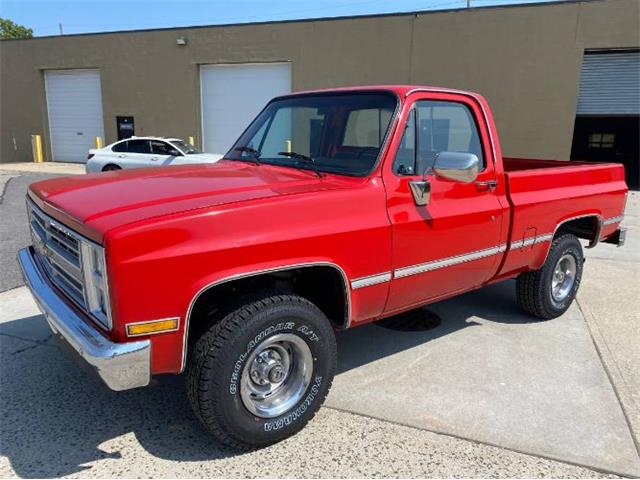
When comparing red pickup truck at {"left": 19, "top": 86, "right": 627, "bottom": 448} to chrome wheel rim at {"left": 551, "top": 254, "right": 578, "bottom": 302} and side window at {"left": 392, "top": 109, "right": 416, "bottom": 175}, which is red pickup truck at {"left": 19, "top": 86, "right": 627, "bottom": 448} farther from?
chrome wheel rim at {"left": 551, "top": 254, "right": 578, "bottom": 302}

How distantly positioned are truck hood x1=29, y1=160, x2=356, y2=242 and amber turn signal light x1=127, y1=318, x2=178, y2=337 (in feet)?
1.42

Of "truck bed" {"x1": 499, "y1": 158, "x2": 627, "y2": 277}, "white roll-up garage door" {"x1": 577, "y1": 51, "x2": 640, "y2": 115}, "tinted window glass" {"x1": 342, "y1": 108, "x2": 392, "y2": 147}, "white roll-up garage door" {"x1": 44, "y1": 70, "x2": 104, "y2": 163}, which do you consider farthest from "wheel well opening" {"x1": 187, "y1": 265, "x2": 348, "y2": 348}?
"white roll-up garage door" {"x1": 44, "y1": 70, "x2": 104, "y2": 163}

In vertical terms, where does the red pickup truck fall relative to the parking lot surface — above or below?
above

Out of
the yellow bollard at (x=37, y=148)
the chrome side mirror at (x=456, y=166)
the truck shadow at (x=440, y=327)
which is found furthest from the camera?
the yellow bollard at (x=37, y=148)

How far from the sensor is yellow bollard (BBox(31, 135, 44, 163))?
2334 centimetres

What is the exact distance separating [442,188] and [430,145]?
1.06 feet

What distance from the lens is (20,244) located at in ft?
23.1

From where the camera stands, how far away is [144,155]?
1410cm

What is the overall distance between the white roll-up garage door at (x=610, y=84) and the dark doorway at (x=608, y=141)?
627cm

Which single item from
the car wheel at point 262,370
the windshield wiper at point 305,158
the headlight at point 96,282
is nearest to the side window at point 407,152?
the windshield wiper at point 305,158

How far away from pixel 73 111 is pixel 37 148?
8.42 feet

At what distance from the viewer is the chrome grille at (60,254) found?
263 cm

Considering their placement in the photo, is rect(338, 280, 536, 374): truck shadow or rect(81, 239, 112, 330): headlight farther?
rect(338, 280, 536, 374): truck shadow

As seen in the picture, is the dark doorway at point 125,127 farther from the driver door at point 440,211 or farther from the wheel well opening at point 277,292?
the wheel well opening at point 277,292
